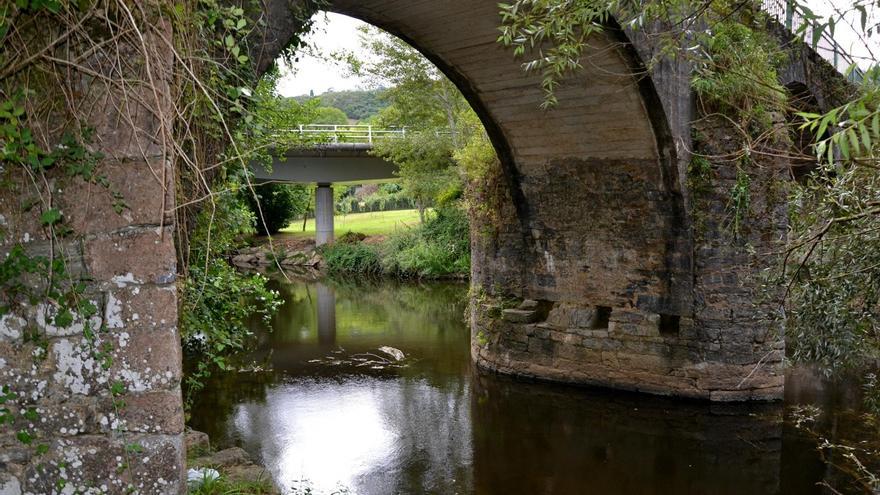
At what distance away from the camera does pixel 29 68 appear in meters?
2.52

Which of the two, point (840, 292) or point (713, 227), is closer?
point (840, 292)

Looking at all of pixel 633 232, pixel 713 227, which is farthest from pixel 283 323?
pixel 713 227

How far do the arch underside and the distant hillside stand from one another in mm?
61925

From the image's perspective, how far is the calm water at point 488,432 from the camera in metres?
6.57

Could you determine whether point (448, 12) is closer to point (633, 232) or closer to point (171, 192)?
point (633, 232)

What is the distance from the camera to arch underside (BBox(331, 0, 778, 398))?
786cm

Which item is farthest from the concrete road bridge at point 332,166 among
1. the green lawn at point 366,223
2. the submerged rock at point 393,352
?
the submerged rock at point 393,352

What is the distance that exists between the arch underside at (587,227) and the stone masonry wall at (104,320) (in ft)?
16.5

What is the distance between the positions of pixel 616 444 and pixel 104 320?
6131 millimetres

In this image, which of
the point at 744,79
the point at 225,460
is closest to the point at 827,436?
the point at 744,79

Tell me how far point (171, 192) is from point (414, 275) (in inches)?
729

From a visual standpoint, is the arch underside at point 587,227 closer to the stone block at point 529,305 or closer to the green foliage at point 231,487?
the stone block at point 529,305

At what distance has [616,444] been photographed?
25.0ft

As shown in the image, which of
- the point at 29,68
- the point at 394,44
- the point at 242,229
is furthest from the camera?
the point at 394,44
